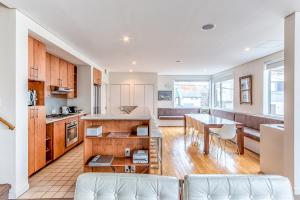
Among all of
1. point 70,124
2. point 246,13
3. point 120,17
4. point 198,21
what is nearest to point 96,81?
point 70,124

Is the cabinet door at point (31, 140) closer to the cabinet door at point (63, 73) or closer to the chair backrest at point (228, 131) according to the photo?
the cabinet door at point (63, 73)

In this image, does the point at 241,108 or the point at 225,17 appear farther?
the point at 241,108

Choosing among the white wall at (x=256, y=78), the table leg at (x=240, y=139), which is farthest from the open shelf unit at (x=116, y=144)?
the white wall at (x=256, y=78)

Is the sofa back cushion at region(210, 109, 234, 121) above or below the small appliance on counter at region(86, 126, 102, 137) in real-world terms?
below

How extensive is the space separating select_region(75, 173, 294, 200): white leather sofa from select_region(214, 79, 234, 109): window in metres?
6.31

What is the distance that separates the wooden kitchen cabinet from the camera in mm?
2971

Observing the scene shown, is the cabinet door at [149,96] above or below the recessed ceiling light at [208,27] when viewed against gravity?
below

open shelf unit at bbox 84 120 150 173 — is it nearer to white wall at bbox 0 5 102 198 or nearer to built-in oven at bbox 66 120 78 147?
white wall at bbox 0 5 102 198

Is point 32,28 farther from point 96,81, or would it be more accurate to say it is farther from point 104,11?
point 96,81

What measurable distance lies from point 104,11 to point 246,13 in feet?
6.20

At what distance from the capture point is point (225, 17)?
2648 mm

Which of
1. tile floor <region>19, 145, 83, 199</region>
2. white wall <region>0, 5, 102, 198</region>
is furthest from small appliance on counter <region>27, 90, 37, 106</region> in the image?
tile floor <region>19, 145, 83, 199</region>

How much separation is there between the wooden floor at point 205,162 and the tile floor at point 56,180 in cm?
158

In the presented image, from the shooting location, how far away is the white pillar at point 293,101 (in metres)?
2.51
